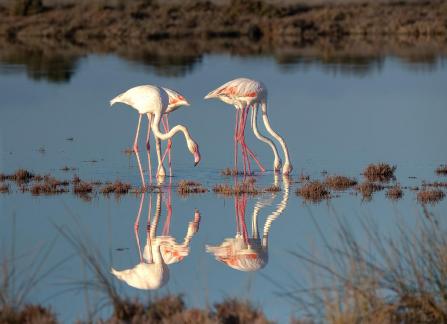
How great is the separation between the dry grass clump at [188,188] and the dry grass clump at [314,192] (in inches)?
48.4

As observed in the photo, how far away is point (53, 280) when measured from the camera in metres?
8.48

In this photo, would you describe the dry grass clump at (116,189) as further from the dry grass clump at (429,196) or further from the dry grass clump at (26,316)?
the dry grass clump at (26,316)

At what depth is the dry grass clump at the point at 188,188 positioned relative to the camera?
42.3ft

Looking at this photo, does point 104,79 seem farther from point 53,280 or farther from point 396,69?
point 53,280

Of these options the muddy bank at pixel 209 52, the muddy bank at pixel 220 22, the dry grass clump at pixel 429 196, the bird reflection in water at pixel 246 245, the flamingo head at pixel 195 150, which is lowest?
the bird reflection in water at pixel 246 245

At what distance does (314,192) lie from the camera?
12.6 meters

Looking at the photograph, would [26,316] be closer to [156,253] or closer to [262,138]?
[156,253]

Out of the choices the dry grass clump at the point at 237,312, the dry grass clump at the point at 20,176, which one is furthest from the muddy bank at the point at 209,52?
the dry grass clump at the point at 237,312

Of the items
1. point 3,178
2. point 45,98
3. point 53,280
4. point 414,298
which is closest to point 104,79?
point 45,98

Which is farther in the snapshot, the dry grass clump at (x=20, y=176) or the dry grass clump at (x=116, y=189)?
the dry grass clump at (x=20, y=176)

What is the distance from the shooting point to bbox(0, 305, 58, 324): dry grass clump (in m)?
6.68

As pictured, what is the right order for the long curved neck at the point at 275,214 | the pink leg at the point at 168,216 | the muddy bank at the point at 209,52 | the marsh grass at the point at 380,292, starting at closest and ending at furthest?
the marsh grass at the point at 380,292 → the long curved neck at the point at 275,214 → the pink leg at the point at 168,216 → the muddy bank at the point at 209,52

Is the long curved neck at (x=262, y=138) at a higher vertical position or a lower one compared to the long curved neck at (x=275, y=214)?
higher

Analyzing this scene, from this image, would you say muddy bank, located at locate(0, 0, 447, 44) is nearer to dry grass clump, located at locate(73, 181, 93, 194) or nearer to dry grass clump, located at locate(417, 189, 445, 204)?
dry grass clump, located at locate(73, 181, 93, 194)
